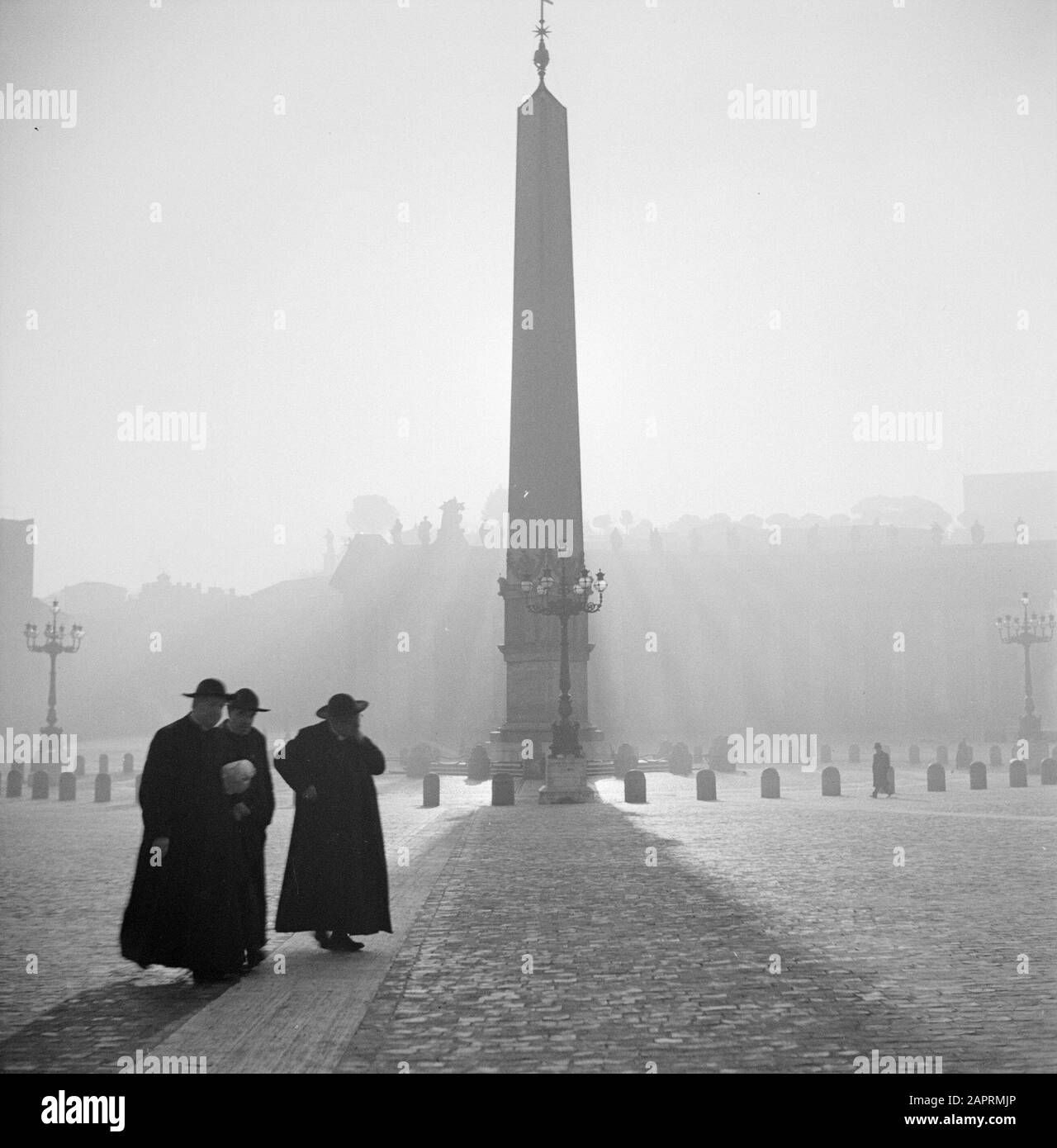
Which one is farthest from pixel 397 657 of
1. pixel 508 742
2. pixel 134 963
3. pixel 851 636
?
pixel 134 963

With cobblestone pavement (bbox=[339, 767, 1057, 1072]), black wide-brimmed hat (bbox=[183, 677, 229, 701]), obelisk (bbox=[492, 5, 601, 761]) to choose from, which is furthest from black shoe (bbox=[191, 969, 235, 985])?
obelisk (bbox=[492, 5, 601, 761])

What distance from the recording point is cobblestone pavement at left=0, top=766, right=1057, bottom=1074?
5539mm

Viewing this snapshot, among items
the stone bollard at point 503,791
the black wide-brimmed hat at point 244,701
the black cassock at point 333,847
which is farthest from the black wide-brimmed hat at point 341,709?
the stone bollard at point 503,791

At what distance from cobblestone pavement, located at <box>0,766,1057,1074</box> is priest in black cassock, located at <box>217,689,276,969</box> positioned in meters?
0.59

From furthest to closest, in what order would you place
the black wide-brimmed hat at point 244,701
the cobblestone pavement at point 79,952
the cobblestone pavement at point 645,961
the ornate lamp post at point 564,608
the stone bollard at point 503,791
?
the ornate lamp post at point 564,608
the stone bollard at point 503,791
the black wide-brimmed hat at point 244,701
the cobblestone pavement at point 79,952
the cobblestone pavement at point 645,961

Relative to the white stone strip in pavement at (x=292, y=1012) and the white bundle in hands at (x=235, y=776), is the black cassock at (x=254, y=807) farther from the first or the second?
the white stone strip in pavement at (x=292, y=1012)

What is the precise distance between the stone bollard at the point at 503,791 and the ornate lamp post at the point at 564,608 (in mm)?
1214

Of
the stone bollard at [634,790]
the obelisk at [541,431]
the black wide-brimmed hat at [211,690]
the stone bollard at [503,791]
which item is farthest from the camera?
the obelisk at [541,431]

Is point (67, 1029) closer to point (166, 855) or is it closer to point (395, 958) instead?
point (166, 855)

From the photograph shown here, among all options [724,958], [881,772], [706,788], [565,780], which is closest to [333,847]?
[724,958]

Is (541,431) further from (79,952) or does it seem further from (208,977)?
(208,977)

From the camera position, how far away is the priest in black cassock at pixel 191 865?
7125 mm
